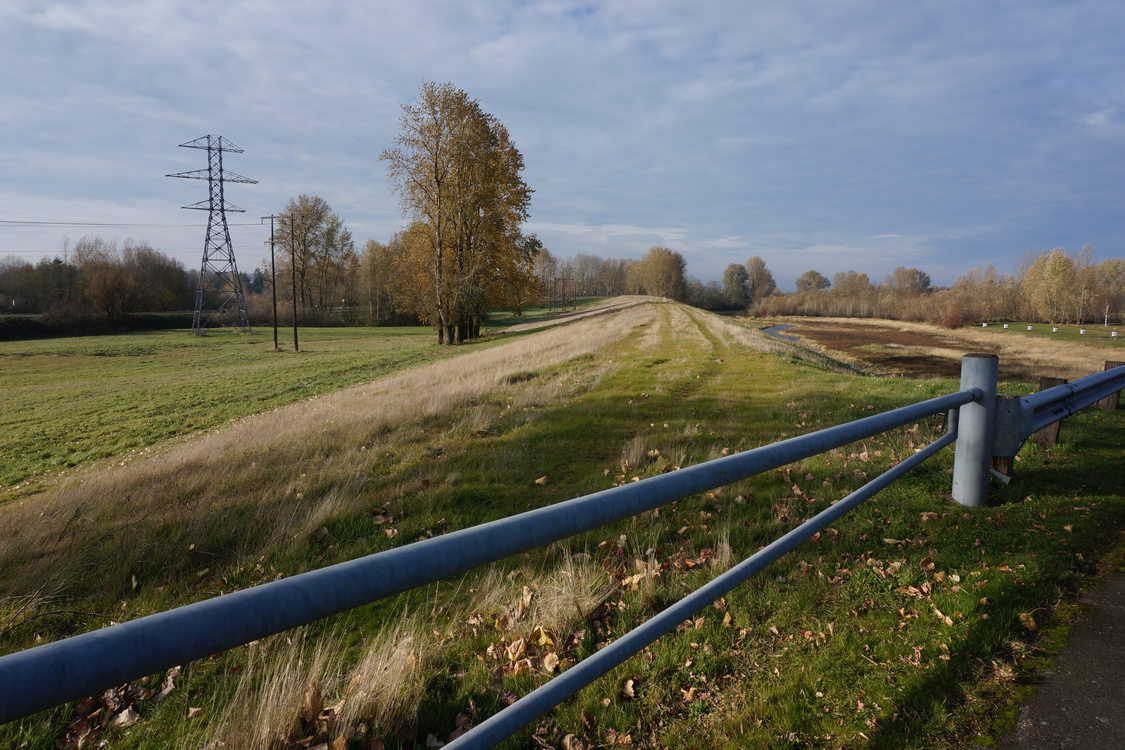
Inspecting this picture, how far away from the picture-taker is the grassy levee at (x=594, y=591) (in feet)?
8.64

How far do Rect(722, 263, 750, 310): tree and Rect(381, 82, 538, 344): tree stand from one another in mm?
121202

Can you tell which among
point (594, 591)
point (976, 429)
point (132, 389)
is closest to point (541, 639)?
point (594, 591)

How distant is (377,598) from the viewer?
111 cm

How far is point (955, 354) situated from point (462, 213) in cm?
3180

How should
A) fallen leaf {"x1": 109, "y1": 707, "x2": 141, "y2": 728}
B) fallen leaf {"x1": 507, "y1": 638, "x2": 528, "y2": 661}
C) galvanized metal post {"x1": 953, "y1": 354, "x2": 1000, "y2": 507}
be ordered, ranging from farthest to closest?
galvanized metal post {"x1": 953, "y1": 354, "x2": 1000, "y2": 507}
fallen leaf {"x1": 507, "y1": 638, "x2": 528, "y2": 661}
fallen leaf {"x1": 109, "y1": 707, "x2": 141, "y2": 728}

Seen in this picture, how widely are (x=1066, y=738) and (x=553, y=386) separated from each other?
35.9 ft

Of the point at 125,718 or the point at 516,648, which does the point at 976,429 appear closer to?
the point at 516,648

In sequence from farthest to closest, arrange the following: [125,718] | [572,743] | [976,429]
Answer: [976,429] < [125,718] < [572,743]

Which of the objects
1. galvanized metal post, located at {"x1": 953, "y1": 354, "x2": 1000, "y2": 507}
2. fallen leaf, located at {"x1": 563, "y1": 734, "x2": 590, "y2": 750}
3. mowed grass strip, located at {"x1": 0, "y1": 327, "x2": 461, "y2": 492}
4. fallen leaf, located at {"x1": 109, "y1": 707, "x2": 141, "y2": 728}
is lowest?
mowed grass strip, located at {"x1": 0, "y1": 327, "x2": 461, "y2": 492}

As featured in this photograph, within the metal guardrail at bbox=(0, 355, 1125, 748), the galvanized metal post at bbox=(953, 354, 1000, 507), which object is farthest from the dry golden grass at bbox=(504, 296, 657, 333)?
the metal guardrail at bbox=(0, 355, 1125, 748)

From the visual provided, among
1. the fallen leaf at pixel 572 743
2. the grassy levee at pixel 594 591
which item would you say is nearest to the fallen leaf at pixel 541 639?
the grassy levee at pixel 594 591

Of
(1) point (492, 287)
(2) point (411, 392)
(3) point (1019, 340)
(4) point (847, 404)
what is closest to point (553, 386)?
(2) point (411, 392)

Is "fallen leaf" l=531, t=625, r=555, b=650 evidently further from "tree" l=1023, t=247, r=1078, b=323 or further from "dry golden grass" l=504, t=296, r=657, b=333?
"tree" l=1023, t=247, r=1078, b=323

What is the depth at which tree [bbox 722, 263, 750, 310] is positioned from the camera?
15025 centimetres
